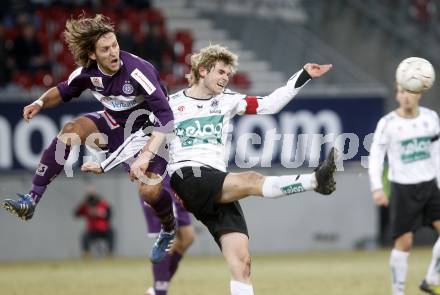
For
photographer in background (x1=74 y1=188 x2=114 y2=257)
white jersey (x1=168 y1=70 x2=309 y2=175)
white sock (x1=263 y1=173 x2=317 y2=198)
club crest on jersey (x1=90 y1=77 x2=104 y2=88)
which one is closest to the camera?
white sock (x1=263 y1=173 x2=317 y2=198)

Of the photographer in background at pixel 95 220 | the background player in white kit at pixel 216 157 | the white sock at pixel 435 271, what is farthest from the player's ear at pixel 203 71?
the photographer in background at pixel 95 220

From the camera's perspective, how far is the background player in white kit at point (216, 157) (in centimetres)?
856

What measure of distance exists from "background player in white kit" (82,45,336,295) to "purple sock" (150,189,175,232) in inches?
33.8

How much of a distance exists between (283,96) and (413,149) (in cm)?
297

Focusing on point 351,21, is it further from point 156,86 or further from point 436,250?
point 156,86

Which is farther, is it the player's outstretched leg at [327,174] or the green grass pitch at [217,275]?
the green grass pitch at [217,275]

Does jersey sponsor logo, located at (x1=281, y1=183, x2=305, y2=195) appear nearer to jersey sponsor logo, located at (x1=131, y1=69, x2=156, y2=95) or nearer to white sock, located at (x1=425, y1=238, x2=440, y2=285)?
jersey sponsor logo, located at (x1=131, y1=69, x2=156, y2=95)

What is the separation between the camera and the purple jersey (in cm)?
902

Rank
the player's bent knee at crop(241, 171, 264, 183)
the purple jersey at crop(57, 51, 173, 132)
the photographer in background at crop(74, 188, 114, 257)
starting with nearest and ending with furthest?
the player's bent knee at crop(241, 171, 264, 183) → the purple jersey at crop(57, 51, 173, 132) → the photographer in background at crop(74, 188, 114, 257)

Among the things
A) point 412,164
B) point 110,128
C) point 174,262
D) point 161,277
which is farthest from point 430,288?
point 110,128

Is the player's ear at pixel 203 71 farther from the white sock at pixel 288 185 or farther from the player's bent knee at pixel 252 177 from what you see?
the white sock at pixel 288 185

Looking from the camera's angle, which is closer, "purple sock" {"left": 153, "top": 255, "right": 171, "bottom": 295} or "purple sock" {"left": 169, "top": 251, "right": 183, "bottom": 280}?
"purple sock" {"left": 153, "top": 255, "right": 171, "bottom": 295}

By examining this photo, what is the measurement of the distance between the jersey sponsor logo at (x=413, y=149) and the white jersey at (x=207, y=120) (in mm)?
2857

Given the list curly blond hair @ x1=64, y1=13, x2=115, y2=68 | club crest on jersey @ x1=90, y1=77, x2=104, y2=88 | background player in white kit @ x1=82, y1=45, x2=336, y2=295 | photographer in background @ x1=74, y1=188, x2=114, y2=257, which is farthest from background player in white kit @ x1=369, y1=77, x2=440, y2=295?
photographer in background @ x1=74, y1=188, x2=114, y2=257
